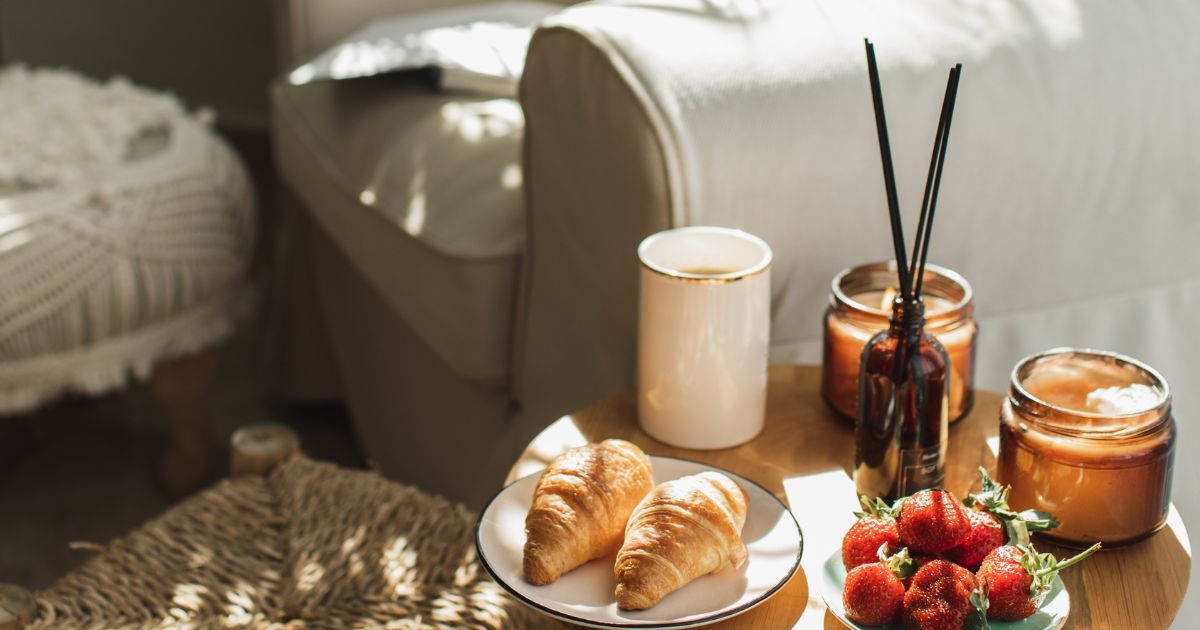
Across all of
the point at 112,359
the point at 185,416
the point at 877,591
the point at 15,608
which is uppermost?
the point at 877,591

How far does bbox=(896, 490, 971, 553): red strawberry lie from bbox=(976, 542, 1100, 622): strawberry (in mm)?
18

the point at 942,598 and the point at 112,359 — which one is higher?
the point at 942,598

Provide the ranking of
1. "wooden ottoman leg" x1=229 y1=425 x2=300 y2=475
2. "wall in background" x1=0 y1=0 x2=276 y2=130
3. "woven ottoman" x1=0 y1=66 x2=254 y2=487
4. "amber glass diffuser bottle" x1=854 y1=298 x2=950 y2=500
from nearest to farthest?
1. "amber glass diffuser bottle" x1=854 y1=298 x2=950 y2=500
2. "wooden ottoman leg" x1=229 y1=425 x2=300 y2=475
3. "woven ottoman" x1=0 y1=66 x2=254 y2=487
4. "wall in background" x1=0 y1=0 x2=276 y2=130

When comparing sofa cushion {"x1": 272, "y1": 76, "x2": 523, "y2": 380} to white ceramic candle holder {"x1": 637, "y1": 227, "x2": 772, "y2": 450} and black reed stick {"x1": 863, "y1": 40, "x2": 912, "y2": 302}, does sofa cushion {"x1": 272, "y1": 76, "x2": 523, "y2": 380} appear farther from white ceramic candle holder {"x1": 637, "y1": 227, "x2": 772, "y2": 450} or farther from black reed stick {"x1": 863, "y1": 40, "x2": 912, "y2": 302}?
black reed stick {"x1": 863, "y1": 40, "x2": 912, "y2": 302}

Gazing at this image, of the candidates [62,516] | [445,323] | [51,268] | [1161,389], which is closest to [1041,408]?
[1161,389]

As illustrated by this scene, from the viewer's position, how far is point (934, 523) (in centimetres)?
51

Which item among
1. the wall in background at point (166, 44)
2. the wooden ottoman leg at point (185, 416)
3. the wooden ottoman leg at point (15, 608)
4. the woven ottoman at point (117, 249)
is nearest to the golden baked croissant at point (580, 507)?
the wooden ottoman leg at point (15, 608)

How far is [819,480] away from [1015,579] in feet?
0.60

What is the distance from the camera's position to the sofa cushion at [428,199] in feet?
3.29

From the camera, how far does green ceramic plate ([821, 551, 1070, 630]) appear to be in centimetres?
51

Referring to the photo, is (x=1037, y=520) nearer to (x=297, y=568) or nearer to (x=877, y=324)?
(x=877, y=324)

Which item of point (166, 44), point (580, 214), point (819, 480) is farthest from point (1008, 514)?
point (166, 44)

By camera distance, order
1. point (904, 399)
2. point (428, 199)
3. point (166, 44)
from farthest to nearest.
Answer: point (166, 44) → point (428, 199) → point (904, 399)

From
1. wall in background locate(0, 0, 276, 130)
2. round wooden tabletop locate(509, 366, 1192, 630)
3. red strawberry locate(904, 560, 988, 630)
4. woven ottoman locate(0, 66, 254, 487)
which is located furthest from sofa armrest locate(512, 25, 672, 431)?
wall in background locate(0, 0, 276, 130)
